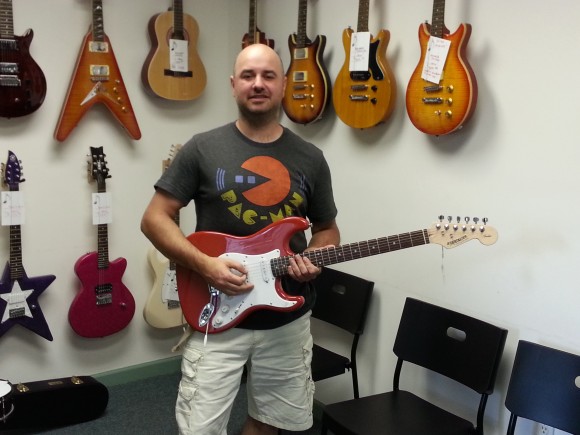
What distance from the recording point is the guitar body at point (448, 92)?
209 centimetres

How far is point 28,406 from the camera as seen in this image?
264cm

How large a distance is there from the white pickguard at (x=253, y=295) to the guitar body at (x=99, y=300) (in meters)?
1.32

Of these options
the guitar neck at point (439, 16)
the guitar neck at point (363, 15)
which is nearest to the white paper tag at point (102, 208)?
the guitar neck at point (363, 15)

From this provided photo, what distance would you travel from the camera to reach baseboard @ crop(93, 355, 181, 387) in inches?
126

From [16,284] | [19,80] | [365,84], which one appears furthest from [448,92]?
[16,284]

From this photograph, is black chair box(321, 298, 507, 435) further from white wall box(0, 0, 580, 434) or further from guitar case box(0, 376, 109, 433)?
guitar case box(0, 376, 109, 433)

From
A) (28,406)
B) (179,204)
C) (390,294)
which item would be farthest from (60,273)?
(390,294)

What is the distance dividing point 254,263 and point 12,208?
1.42 meters

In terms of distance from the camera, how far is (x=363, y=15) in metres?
2.50

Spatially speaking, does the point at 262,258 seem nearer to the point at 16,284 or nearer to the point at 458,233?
the point at 458,233

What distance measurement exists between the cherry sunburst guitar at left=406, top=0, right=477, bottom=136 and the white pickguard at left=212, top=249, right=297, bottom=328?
2.58 feet

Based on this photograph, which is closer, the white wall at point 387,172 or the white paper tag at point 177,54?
the white wall at point 387,172

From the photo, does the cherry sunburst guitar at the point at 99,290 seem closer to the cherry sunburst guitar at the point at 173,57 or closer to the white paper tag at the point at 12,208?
the white paper tag at the point at 12,208

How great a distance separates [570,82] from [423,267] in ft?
2.92
